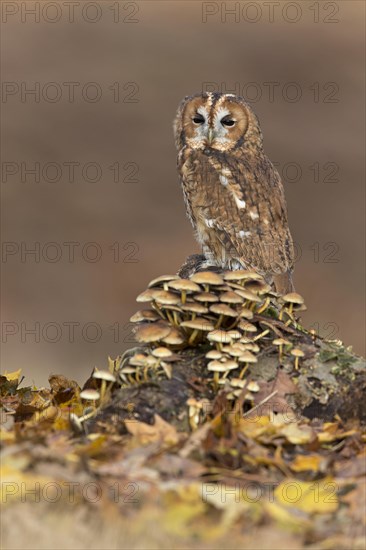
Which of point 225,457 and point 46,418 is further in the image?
point 46,418

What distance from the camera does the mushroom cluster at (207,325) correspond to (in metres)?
4.91

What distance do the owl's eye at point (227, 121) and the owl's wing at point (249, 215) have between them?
273mm

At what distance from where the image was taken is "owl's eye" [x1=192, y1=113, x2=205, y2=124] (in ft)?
23.4

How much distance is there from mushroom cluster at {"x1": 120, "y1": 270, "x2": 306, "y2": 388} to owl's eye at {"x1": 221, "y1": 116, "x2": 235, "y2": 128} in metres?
2.07

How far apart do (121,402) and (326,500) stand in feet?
4.51

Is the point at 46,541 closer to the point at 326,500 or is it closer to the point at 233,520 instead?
the point at 233,520

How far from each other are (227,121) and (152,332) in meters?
2.75

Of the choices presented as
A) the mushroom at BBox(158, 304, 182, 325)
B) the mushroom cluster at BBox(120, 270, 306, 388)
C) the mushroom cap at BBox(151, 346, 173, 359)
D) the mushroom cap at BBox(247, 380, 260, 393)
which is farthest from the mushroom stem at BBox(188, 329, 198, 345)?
the mushroom cap at BBox(247, 380, 260, 393)

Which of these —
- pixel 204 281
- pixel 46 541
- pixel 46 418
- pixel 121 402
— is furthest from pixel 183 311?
pixel 46 541

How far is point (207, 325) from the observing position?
4973mm

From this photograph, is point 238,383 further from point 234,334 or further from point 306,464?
point 306,464

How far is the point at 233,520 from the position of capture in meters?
3.71

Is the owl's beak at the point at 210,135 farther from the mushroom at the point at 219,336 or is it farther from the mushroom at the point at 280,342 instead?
the mushroom at the point at 219,336

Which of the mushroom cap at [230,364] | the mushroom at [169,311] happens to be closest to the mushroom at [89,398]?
the mushroom at [169,311]
